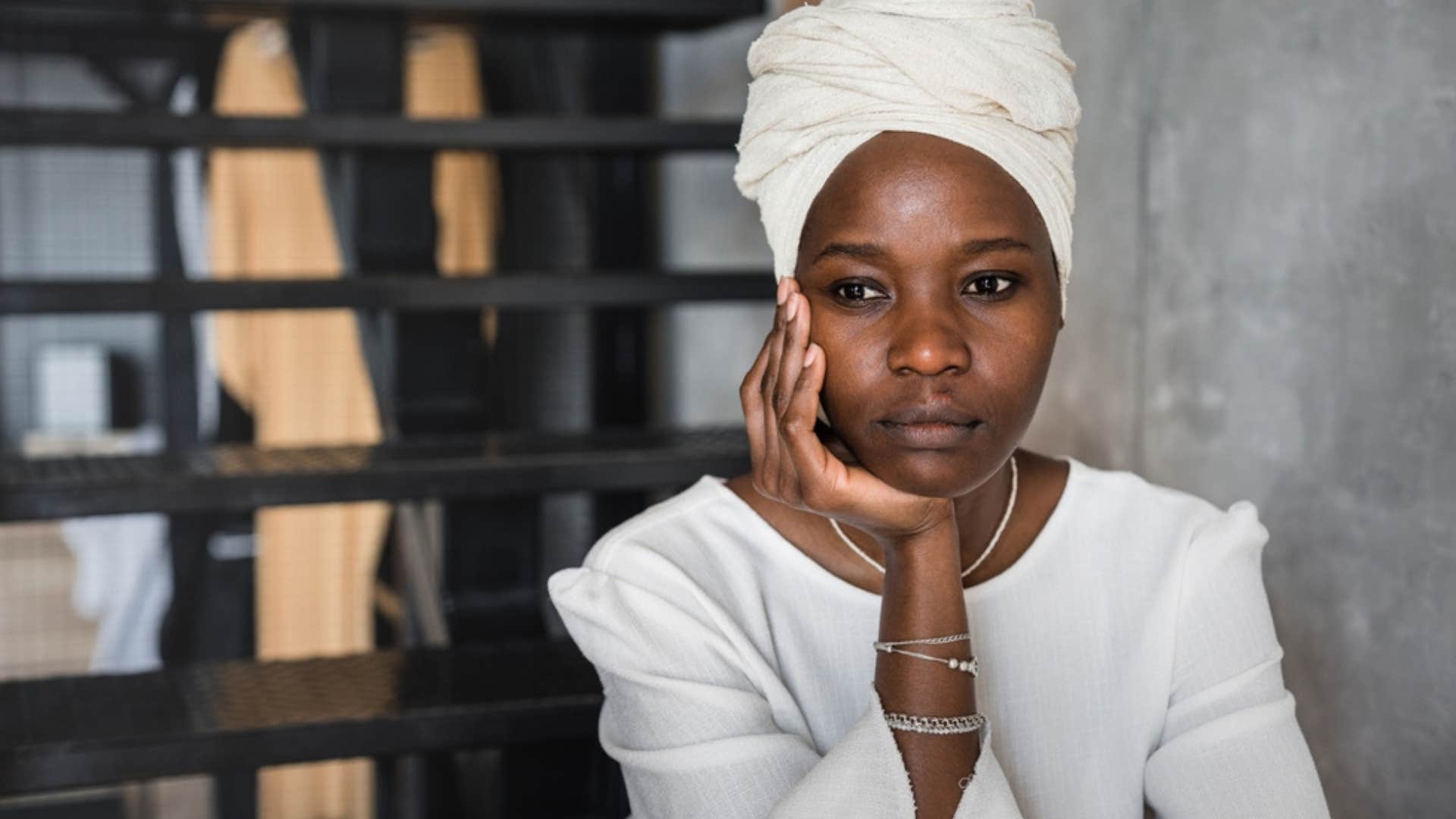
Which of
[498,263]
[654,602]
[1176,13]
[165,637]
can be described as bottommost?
[165,637]

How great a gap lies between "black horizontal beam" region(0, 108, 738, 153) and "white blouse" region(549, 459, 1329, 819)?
1086mm

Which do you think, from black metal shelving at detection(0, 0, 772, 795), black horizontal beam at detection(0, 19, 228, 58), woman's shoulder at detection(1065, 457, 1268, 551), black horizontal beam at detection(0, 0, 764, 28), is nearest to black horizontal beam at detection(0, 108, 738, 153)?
black metal shelving at detection(0, 0, 772, 795)

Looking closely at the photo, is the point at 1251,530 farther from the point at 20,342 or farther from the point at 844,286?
the point at 20,342

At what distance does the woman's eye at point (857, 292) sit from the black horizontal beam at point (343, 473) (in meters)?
0.96

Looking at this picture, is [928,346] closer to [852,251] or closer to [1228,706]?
[852,251]

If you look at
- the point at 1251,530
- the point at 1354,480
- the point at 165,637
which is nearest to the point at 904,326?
the point at 1251,530

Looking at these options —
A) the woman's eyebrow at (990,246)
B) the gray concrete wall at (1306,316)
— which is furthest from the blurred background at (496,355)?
the woman's eyebrow at (990,246)

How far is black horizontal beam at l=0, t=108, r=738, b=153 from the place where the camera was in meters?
2.08

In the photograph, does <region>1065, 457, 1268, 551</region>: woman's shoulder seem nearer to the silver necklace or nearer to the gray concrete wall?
the silver necklace

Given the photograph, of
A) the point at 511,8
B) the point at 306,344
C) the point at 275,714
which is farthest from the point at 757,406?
the point at 306,344

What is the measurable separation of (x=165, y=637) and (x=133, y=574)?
194 millimetres

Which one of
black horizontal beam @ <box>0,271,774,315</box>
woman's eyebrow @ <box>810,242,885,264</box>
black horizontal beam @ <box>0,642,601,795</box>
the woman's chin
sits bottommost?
black horizontal beam @ <box>0,642,601,795</box>

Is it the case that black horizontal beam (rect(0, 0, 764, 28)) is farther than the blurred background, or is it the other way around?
black horizontal beam (rect(0, 0, 764, 28))

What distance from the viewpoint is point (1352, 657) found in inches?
57.0
